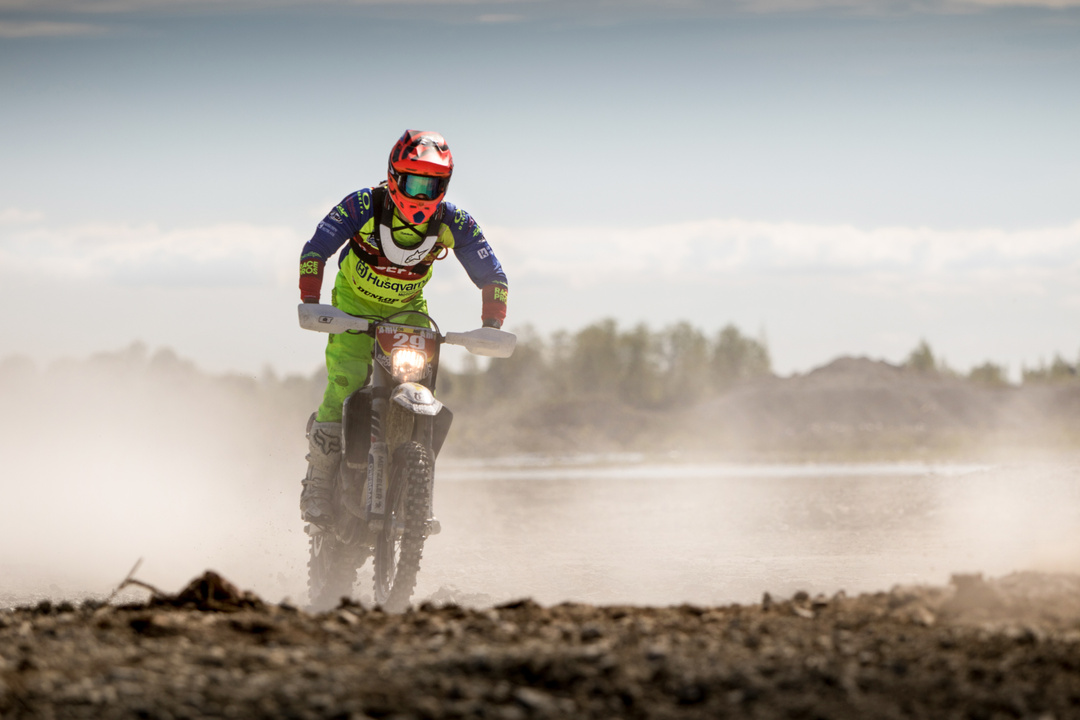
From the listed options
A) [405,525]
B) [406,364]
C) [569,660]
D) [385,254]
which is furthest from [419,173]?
[569,660]

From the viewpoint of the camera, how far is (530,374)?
44.7 meters

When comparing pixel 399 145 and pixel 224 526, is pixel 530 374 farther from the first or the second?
pixel 399 145

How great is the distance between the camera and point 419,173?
7.35 meters

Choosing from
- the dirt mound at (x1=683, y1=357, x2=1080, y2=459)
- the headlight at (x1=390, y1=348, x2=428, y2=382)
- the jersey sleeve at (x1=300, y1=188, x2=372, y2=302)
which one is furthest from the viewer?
the dirt mound at (x1=683, y1=357, x2=1080, y2=459)

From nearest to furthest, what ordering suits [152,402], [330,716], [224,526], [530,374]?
[330,716], [224,526], [152,402], [530,374]

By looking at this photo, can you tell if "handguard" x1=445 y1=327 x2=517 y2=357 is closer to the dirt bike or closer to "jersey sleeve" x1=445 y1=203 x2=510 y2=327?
the dirt bike

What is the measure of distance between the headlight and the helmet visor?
3.54ft

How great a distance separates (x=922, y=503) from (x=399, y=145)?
885cm

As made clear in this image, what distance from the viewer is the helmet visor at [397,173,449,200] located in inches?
291

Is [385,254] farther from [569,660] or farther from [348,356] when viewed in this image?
[569,660]

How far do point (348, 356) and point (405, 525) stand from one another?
1.43m

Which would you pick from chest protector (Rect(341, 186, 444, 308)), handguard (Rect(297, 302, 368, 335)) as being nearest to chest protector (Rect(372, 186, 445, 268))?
chest protector (Rect(341, 186, 444, 308))

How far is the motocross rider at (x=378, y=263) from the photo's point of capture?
755cm

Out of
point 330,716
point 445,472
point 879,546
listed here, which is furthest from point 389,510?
point 445,472
